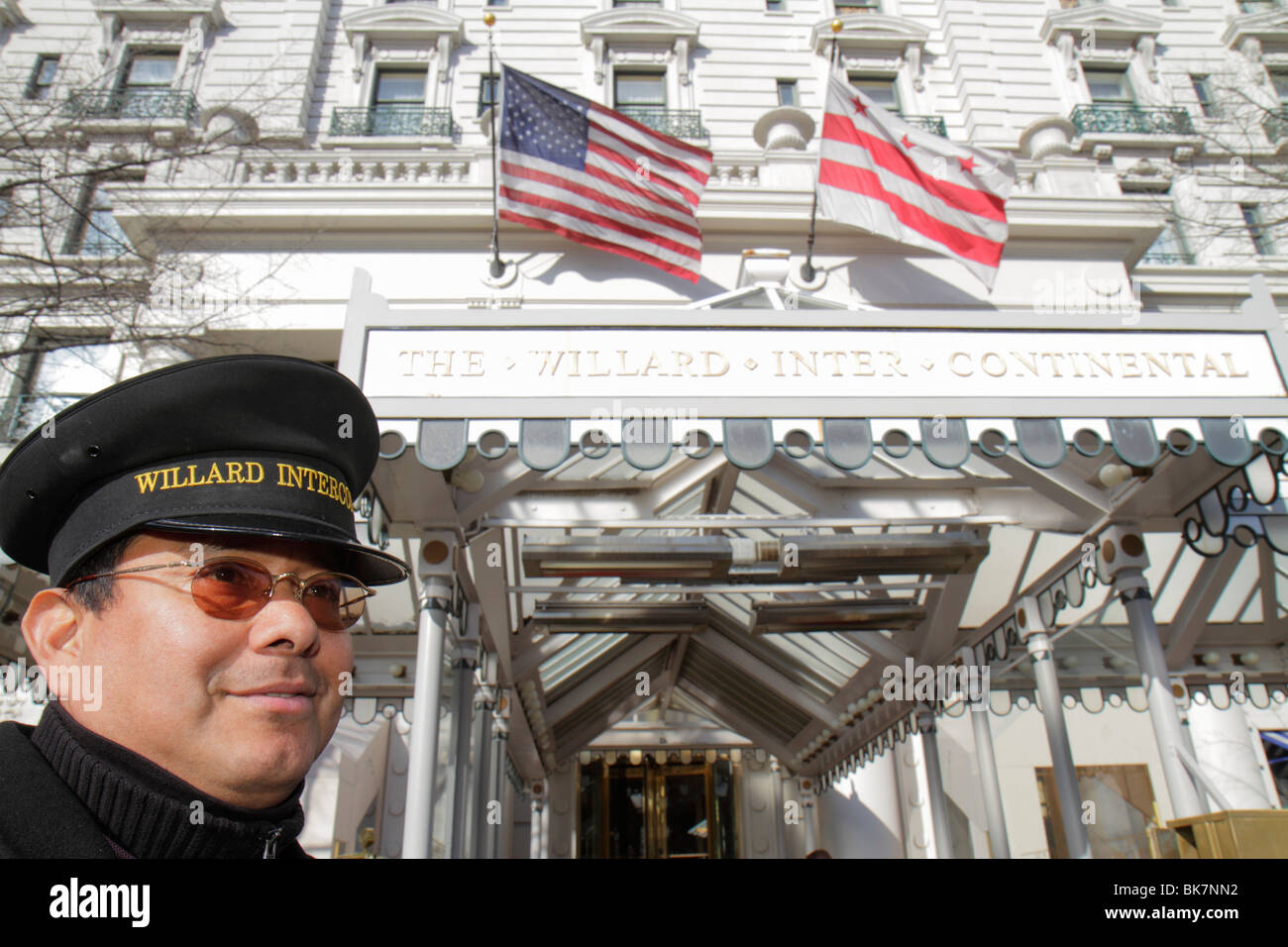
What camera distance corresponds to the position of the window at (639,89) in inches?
671

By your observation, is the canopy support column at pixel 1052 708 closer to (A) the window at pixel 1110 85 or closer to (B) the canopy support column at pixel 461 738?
(B) the canopy support column at pixel 461 738

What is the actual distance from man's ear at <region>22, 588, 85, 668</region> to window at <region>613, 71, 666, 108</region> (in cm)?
1754

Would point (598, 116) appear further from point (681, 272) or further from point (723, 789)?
point (723, 789)

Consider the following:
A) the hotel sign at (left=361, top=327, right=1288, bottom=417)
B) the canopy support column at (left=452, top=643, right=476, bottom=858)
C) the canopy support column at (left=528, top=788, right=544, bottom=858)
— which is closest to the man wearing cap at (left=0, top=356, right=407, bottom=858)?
the hotel sign at (left=361, top=327, right=1288, bottom=417)

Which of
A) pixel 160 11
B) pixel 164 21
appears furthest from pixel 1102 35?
pixel 160 11

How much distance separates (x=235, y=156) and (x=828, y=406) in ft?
37.4

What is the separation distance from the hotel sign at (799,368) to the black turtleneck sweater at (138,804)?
331 cm

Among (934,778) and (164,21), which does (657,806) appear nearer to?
(934,778)

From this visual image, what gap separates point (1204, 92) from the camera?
20.0 meters

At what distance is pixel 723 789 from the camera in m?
18.8

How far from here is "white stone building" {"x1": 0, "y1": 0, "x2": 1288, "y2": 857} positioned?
15.3 feet

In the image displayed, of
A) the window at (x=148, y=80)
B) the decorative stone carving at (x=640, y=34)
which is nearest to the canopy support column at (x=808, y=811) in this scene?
the decorative stone carving at (x=640, y=34)

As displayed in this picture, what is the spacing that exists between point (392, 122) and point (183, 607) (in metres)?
17.5
